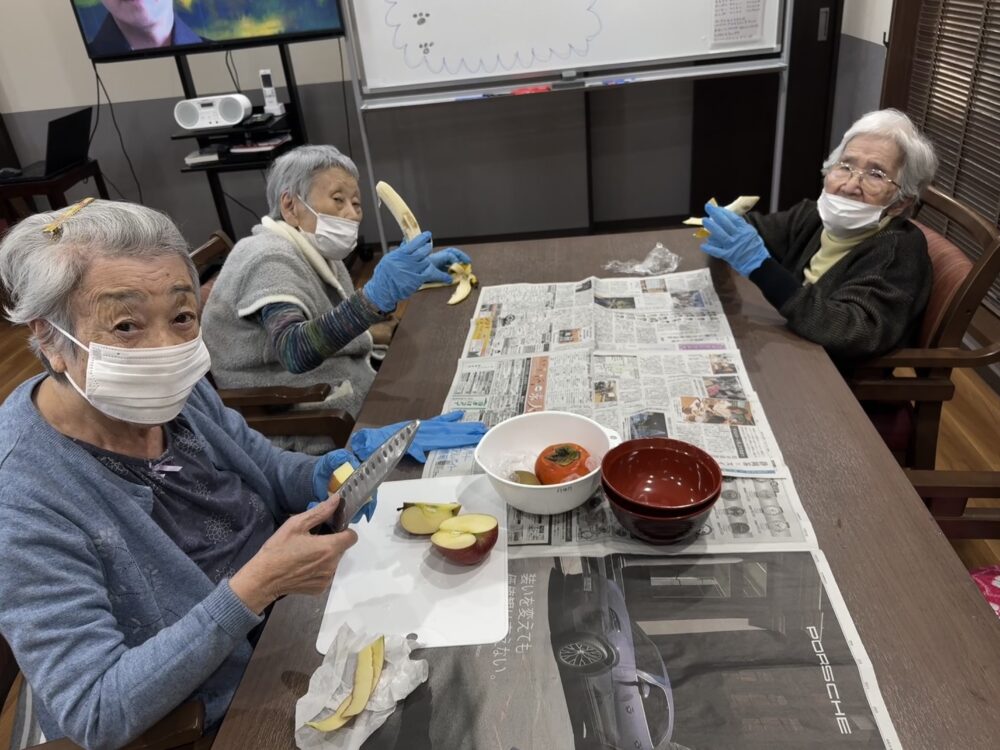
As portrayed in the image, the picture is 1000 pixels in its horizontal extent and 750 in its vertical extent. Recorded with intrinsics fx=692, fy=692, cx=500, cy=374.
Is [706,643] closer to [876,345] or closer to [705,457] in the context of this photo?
[705,457]

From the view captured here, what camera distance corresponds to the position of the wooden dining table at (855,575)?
2.30 feet

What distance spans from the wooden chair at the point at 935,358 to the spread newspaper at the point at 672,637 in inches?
15.9

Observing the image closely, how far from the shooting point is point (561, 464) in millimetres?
985

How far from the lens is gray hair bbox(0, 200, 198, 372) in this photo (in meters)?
0.82

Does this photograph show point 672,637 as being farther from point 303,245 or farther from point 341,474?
point 303,245

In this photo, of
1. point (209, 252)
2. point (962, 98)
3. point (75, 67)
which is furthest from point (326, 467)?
point (75, 67)

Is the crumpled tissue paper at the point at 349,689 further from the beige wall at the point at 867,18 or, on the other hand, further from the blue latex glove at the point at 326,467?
the beige wall at the point at 867,18

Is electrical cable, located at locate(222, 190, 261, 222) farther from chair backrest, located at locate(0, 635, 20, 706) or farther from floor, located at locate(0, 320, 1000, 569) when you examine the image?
chair backrest, located at locate(0, 635, 20, 706)

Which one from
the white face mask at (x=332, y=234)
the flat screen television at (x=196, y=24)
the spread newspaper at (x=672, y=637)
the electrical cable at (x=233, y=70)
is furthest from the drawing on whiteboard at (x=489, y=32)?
the spread newspaper at (x=672, y=637)

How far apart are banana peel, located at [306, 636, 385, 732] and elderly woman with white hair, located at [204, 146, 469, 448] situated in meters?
0.76

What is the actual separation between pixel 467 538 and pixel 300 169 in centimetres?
108

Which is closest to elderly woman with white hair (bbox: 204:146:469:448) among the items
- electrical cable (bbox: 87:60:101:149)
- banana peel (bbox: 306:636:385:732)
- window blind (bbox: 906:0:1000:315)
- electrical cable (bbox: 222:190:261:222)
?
banana peel (bbox: 306:636:385:732)

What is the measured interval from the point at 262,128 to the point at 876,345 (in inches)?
111

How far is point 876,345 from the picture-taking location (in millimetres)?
1346
